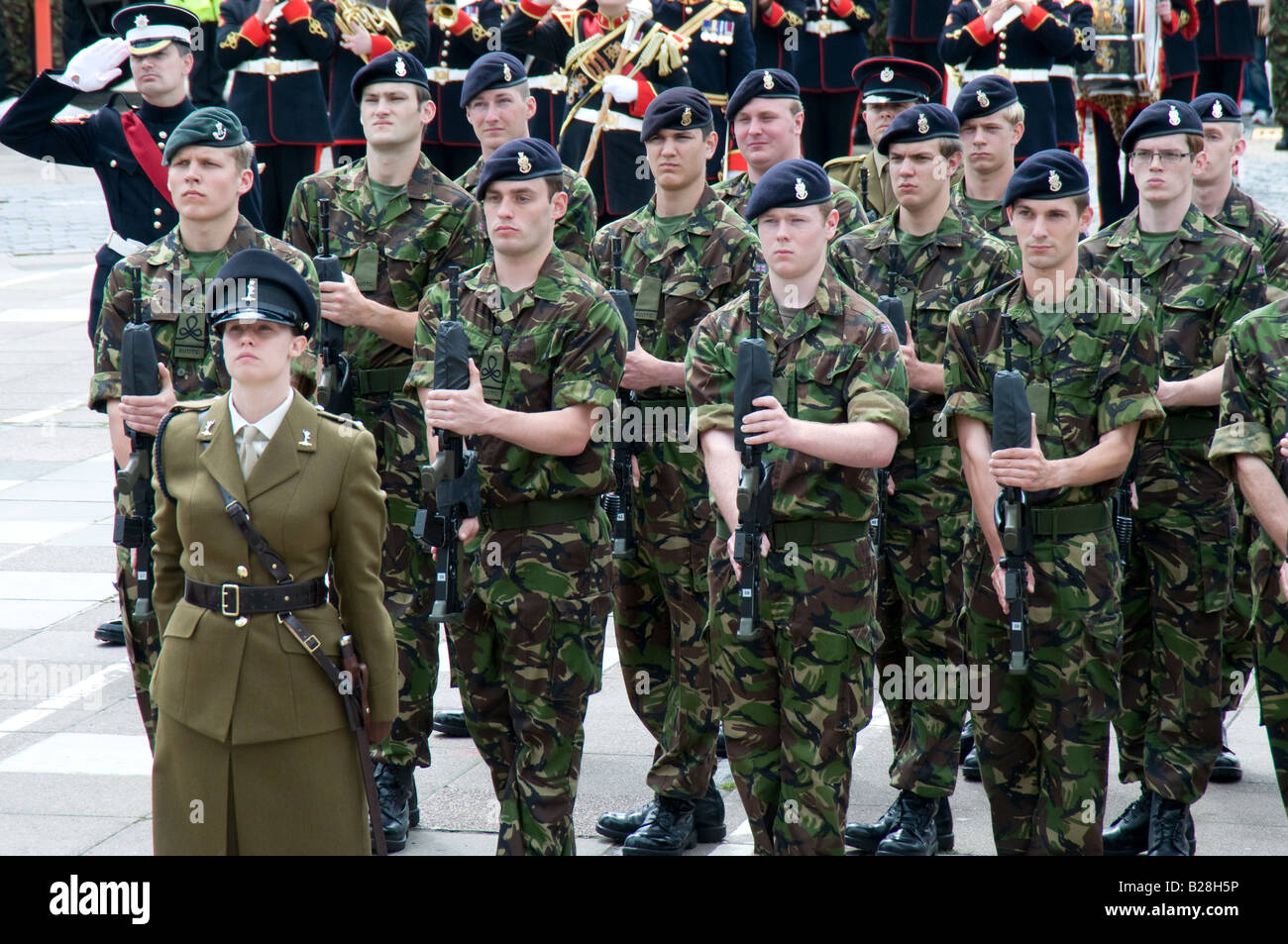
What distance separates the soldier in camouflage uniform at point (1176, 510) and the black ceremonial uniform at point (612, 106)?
386 centimetres

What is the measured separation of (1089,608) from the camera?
568 centimetres

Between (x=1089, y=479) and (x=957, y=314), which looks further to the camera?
(x=957, y=314)

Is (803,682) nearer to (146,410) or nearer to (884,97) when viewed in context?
(146,410)

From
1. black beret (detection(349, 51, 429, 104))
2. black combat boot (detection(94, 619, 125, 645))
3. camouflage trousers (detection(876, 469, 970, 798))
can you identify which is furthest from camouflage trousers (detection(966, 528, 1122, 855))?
black combat boot (detection(94, 619, 125, 645))

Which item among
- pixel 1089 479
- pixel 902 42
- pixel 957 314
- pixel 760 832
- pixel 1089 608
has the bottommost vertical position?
pixel 760 832

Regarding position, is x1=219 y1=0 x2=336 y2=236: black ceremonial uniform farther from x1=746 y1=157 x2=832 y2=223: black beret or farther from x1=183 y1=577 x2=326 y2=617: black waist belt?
x1=183 y1=577 x2=326 y2=617: black waist belt

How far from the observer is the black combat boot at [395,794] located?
651 cm

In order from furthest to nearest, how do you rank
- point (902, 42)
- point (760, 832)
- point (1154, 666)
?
point (902, 42) < point (1154, 666) < point (760, 832)

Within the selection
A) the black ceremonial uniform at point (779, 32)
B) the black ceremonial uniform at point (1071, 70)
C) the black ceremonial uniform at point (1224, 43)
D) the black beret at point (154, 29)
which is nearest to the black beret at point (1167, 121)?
the black beret at point (154, 29)

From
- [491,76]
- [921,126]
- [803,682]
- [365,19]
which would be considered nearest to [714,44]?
[365,19]
